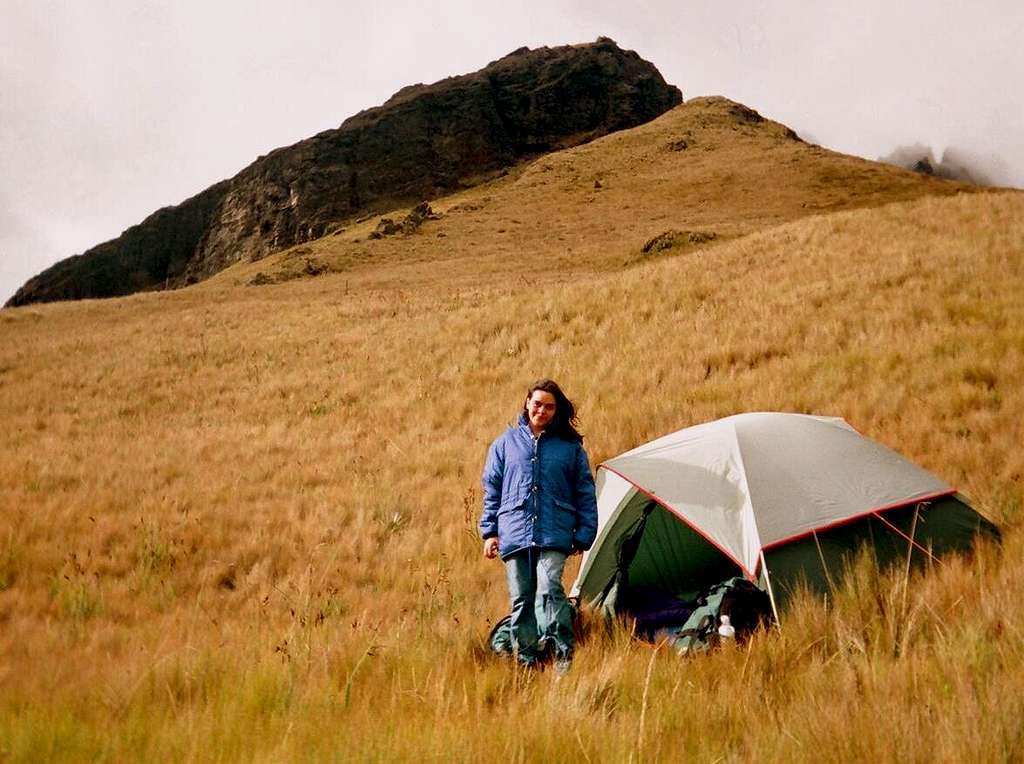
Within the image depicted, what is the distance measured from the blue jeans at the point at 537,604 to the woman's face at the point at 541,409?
3.13ft

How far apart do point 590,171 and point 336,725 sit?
218 ft

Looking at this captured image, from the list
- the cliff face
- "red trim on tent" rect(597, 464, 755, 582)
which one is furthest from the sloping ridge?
the cliff face

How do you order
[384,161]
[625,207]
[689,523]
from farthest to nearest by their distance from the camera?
1. [384,161]
2. [625,207]
3. [689,523]

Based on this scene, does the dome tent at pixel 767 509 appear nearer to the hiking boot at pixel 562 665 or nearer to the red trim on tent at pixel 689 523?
the red trim on tent at pixel 689 523

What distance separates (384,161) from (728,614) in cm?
11496

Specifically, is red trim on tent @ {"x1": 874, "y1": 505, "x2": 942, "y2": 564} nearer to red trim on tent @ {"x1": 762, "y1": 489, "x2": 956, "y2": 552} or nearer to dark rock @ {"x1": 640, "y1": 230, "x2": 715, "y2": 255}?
red trim on tent @ {"x1": 762, "y1": 489, "x2": 956, "y2": 552}

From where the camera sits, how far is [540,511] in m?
4.28

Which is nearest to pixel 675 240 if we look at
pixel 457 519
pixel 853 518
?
pixel 457 519

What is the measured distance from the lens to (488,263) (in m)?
36.7

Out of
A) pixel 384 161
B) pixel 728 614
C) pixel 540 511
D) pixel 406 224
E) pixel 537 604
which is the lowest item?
pixel 728 614

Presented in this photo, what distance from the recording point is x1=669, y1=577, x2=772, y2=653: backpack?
3.78 meters

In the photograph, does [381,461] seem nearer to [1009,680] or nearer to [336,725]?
[336,725]

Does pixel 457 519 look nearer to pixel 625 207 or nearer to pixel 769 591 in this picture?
pixel 769 591

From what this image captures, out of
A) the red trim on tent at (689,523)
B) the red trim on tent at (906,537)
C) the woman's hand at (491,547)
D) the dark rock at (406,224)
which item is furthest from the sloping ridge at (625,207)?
the red trim on tent at (906,537)
